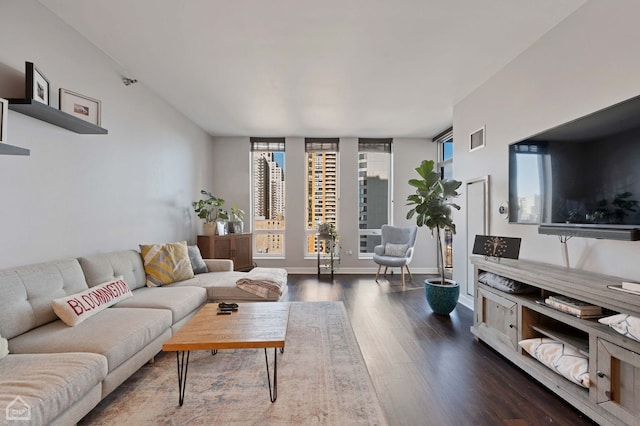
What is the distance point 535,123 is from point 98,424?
3880 millimetres

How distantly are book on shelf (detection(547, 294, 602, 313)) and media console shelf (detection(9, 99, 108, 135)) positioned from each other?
3677 millimetres

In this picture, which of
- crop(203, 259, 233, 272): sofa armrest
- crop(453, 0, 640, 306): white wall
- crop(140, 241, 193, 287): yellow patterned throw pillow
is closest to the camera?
crop(453, 0, 640, 306): white wall

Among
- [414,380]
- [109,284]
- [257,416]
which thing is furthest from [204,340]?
[414,380]

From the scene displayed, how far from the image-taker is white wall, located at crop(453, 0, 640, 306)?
1.92 metres

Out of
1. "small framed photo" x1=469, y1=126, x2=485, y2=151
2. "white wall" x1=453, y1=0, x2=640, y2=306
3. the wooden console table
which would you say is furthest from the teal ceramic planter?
the wooden console table

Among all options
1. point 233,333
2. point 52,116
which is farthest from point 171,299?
point 52,116

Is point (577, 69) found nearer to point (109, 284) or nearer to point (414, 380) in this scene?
point (414, 380)

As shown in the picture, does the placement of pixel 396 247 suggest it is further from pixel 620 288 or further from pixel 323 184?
pixel 620 288

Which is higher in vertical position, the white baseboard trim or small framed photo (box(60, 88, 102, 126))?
small framed photo (box(60, 88, 102, 126))

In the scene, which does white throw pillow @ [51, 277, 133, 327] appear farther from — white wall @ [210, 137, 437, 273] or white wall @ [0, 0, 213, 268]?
white wall @ [210, 137, 437, 273]

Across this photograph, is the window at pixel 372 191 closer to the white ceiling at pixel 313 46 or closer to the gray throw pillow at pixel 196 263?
the white ceiling at pixel 313 46

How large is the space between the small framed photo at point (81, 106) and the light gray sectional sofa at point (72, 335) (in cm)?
118

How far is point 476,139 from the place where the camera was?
144 inches

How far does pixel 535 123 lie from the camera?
269cm
